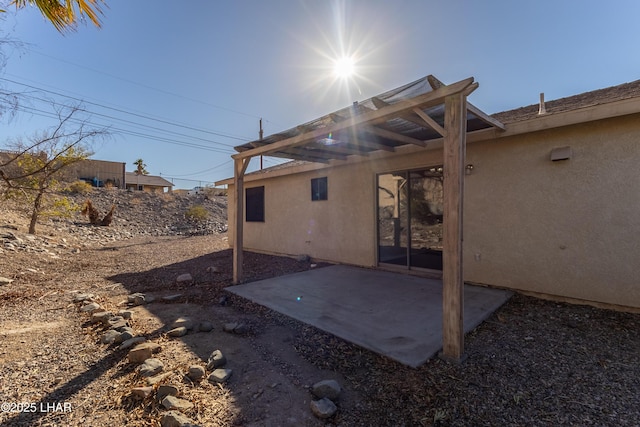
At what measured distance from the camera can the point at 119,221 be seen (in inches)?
695

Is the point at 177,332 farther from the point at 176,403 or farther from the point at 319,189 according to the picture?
the point at 319,189

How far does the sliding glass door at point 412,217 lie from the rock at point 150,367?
15.3ft

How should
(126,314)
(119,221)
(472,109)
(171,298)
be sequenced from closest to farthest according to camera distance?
(472,109) < (126,314) < (171,298) < (119,221)

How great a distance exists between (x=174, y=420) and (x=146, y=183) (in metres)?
42.0

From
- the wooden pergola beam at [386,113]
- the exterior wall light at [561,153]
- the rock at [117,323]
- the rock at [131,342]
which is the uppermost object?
the wooden pergola beam at [386,113]

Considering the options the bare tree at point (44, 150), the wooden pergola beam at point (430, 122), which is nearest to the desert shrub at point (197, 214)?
the bare tree at point (44, 150)

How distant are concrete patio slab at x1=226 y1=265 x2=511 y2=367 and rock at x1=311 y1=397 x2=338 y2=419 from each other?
2.90ft

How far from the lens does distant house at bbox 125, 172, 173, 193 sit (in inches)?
1395

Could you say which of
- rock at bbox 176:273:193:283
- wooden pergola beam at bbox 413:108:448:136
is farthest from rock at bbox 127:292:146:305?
wooden pergola beam at bbox 413:108:448:136

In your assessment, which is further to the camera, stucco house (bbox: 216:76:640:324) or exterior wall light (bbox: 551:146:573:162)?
exterior wall light (bbox: 551:146:573:162)

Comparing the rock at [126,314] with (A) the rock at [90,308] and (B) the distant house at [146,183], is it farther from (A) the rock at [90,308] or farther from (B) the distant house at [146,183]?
(B) the distant house at [146,183]

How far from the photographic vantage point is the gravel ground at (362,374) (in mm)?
1971

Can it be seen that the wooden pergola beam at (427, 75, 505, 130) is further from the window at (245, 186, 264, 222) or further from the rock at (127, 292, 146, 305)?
the window at (245, 186, 264, 222)

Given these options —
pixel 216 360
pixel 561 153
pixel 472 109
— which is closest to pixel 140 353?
pixel 216 360
